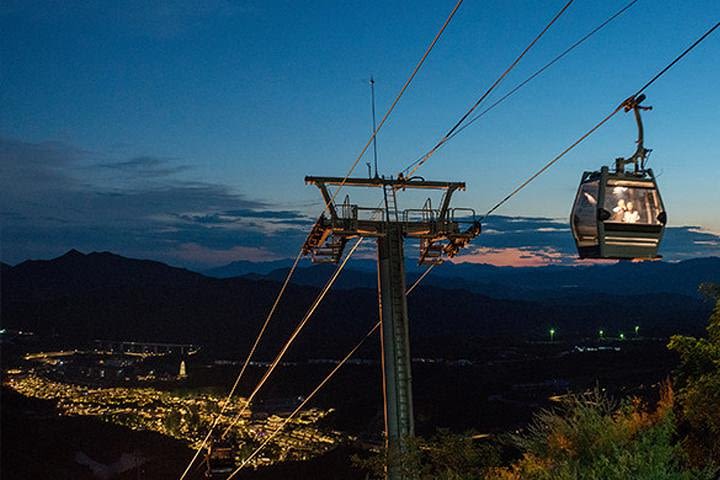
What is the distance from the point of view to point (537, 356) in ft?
232

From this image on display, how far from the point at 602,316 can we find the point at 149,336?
3237 inches

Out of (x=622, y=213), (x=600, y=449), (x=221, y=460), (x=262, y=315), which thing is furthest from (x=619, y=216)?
(x=262, y=315)

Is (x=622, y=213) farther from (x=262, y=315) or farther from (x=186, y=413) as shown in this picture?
(x=262, y=315)

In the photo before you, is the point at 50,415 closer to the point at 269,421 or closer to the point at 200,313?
the point at 269,421

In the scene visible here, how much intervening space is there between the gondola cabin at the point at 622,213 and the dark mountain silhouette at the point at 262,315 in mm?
71487

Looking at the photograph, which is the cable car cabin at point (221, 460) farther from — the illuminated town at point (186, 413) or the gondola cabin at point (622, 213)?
the illuminated town at point (186, 413)

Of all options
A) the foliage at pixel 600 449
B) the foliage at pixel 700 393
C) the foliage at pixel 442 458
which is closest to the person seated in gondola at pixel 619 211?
the foliage at pixel 600 449

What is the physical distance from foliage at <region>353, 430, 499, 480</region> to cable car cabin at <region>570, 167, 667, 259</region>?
18.5ft

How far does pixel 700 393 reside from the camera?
34.5 feet

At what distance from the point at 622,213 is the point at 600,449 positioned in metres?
3.92

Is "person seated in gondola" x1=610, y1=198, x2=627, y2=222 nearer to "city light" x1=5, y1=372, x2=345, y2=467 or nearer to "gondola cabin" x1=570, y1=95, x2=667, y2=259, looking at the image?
"gondola cabin" x1=570, y1=95, x2=667, y2=259

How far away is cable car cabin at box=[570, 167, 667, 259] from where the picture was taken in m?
5.22

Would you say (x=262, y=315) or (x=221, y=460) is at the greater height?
(x=221, y=460)

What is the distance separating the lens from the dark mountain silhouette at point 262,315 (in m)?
94.8
